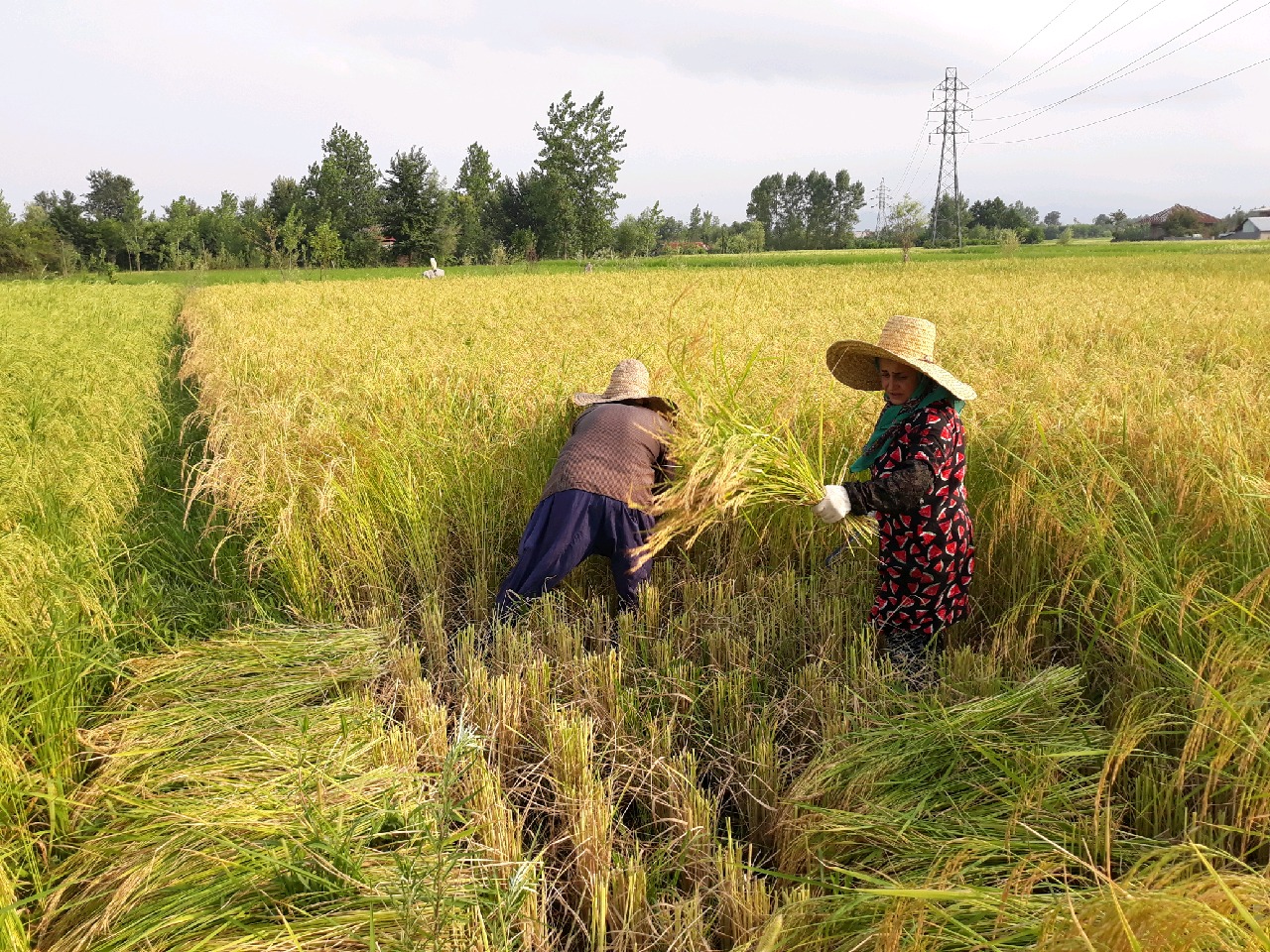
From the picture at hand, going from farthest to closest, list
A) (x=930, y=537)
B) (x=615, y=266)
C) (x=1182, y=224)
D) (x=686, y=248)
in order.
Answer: (x=1182, y=224), (x=686, y=248), (x=615, y=266), (x=930, y=537)

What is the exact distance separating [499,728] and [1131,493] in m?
2.16

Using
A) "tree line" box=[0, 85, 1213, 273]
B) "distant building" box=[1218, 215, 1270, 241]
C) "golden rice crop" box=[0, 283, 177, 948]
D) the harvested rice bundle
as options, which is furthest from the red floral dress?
"distant building" box=[1218, 215, 1270, 241]

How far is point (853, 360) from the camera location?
3.08 meters

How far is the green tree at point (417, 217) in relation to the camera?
171 feet

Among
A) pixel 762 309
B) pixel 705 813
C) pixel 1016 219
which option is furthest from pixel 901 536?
pixel 1016 219

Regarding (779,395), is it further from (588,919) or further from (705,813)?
(588,919)

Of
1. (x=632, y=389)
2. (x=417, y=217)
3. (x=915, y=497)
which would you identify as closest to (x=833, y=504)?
(x=915, y=497)

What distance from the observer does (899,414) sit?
112 inches

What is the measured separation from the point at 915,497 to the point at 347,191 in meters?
63.9

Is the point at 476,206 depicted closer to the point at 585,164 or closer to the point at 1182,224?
the point at 585,164

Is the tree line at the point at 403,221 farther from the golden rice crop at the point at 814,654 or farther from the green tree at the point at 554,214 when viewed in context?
the golden rice crop at the point at 814,654

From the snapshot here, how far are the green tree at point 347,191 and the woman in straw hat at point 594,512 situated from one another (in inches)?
2175

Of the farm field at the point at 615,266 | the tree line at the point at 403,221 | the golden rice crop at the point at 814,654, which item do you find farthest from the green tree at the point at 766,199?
the golden rice crop at the point at 814,654

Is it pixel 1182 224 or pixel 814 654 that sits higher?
pixel 1182 224
